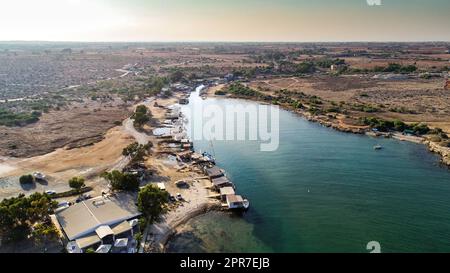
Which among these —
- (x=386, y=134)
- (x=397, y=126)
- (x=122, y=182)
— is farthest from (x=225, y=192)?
(x=397, y=126)

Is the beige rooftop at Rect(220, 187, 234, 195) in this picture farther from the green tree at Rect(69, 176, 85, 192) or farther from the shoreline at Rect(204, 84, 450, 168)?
the shoreline at Rect(204, 84, 450, 168)

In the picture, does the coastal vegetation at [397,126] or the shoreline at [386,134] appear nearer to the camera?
the shoreline at [386,134]

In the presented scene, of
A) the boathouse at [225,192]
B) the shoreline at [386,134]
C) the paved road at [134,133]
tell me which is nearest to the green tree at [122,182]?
the boathouse at [225,192]

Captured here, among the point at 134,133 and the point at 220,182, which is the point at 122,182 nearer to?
the point at 220,182

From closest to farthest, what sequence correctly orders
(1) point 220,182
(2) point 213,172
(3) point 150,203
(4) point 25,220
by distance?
(4) point 25,220, (3) point 150,203, (1) point 220,182, (2) point 213,172

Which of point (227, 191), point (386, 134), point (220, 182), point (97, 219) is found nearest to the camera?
point (97, 219)

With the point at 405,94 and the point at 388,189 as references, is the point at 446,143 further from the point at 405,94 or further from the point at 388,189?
the point at 405,94

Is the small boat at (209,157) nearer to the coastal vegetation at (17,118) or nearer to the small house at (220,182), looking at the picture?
the small house at (220,182)
